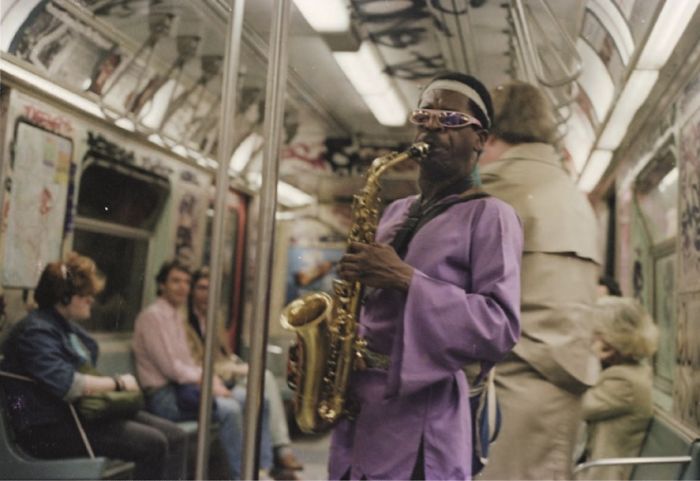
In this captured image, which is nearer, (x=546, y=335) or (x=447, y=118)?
(x=447, y=118)

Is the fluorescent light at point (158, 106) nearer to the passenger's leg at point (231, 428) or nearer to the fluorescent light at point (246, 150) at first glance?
the fluorescent light at point (246, 150)

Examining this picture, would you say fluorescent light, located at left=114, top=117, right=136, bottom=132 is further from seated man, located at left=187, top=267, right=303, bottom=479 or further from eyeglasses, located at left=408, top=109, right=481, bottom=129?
eyeglasses, located at left=408, top=109, right=481, bottom=129

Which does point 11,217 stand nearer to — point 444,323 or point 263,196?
point 263,196

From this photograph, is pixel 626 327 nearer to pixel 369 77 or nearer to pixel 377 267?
pixel 377 267

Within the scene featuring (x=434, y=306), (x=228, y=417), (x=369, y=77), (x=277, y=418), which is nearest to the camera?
(x=434, y=306)

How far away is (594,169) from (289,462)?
2515mm

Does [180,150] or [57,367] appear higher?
[180,150]

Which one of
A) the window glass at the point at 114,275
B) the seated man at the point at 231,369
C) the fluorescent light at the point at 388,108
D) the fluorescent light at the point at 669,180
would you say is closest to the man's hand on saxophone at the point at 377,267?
the fluorescent light at the point at 388,108

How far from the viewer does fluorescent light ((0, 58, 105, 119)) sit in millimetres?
3164

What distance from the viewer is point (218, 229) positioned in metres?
2.43

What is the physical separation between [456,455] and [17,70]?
7.78ft

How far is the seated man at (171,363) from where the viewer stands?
4.23m

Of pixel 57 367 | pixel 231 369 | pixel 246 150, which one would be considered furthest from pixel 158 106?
pixel 231 369

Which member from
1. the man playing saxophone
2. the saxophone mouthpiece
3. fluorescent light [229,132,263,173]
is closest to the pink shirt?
fluorescent light [229,132,263,173]
